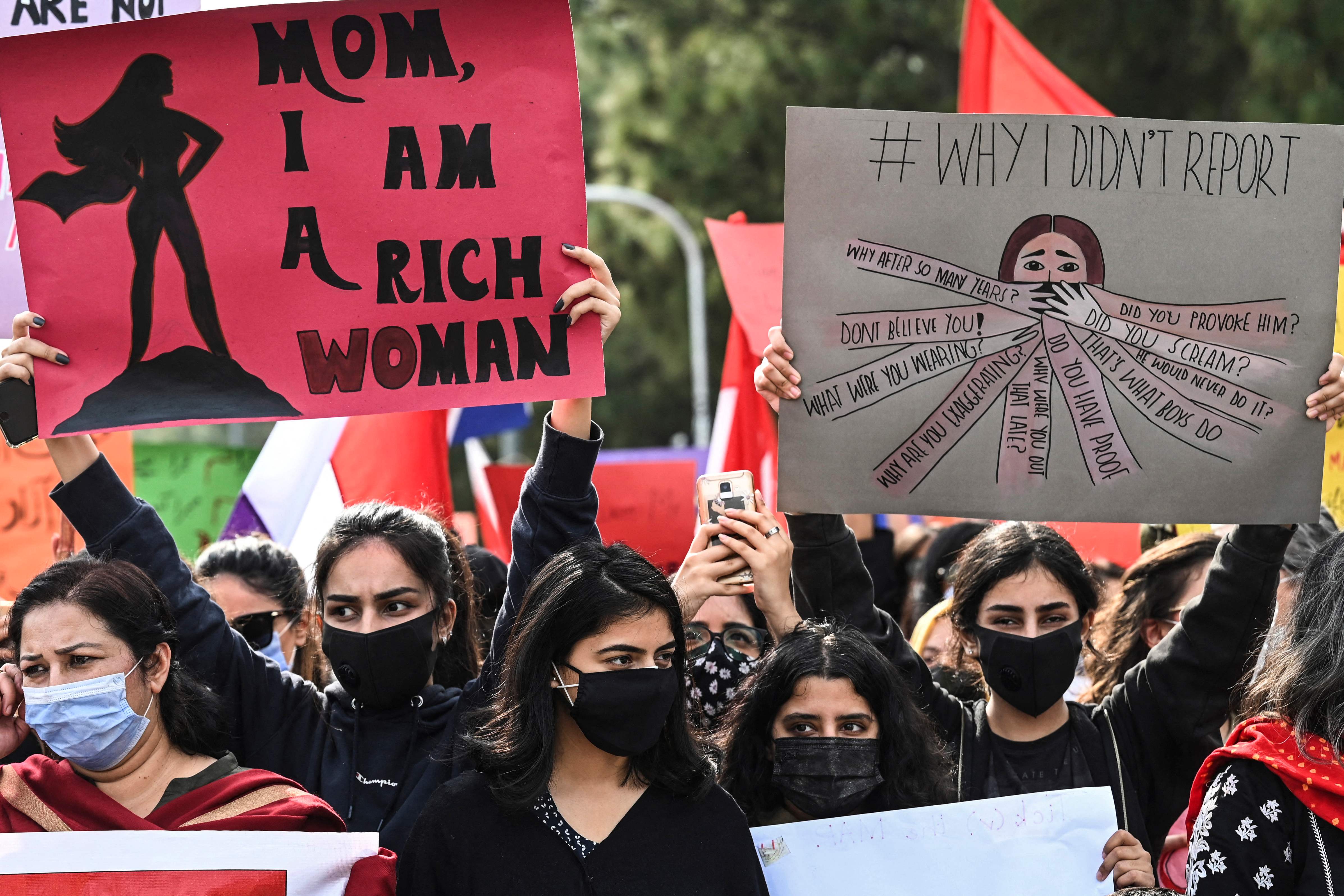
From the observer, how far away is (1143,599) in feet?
14.0

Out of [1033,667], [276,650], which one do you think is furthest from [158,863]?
[1033,667]

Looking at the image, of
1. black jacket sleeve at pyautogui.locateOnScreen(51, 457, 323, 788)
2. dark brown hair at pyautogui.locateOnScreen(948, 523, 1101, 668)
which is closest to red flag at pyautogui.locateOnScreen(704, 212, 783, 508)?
dark brown hair at pyautogui.locateOnScreen(948, 523, 1101, 668)

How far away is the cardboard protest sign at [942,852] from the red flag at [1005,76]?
3699 mm

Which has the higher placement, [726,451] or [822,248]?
[822,248]

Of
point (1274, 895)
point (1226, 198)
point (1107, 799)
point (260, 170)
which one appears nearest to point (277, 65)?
point (260, 170)

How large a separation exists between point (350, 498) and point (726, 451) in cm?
145

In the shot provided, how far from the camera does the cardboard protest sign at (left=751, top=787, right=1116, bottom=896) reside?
10.1 feet

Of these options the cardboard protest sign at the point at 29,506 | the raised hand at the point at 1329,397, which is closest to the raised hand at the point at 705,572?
the raised hand at the point at 1329,397

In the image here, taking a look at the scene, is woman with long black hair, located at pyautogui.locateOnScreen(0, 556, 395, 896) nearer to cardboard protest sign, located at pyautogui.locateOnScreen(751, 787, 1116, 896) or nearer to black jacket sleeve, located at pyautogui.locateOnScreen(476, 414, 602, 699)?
black jacket sleeve, located at pyautogui.locateOnScreen(476, 414, 602, 699)

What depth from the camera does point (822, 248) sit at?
3.45 m

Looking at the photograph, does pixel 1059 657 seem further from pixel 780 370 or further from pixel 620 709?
pixel 620 709

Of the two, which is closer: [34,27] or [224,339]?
[224,339]

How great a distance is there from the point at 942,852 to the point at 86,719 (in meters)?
1.67

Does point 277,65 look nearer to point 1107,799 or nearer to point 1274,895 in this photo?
point 1107,799
